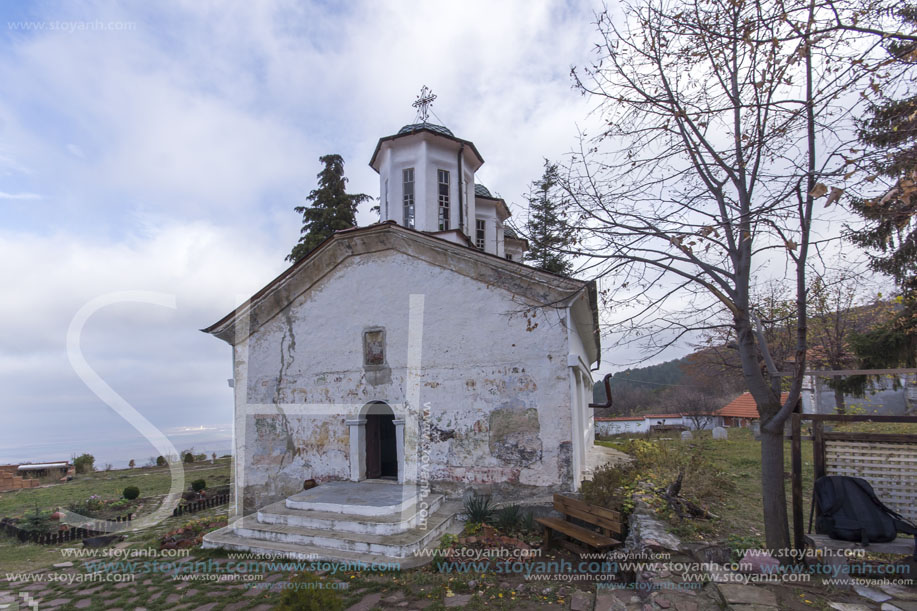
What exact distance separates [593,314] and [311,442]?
698cm

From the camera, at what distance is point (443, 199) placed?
14039mm

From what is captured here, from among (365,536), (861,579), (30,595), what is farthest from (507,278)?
(30,595)

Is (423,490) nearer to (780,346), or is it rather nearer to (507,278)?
(507,278)

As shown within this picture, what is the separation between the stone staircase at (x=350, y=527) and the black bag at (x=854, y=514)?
4.83 metres

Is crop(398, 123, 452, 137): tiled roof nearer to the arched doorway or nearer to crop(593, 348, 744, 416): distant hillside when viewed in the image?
the arched doorway

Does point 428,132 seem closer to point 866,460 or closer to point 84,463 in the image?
point 866,460

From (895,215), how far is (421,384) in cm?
730

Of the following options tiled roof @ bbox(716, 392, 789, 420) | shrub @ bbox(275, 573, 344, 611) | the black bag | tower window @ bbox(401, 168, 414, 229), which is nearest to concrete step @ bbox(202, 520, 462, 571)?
shrub @ bbox(275, 573, 344, 611)

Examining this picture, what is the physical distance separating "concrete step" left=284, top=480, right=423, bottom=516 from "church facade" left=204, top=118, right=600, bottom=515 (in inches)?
12.8

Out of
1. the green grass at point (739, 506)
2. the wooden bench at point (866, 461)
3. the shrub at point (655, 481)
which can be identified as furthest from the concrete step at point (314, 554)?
the wooden bench at point (866, 461)

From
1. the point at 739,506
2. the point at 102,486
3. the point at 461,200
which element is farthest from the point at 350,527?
the point at 102,486

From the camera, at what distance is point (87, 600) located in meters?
6.66

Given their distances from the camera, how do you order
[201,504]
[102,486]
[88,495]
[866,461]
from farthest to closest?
[102,486], [88,495], [201,504], [866,461]

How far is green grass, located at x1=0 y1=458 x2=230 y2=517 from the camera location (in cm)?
1611
